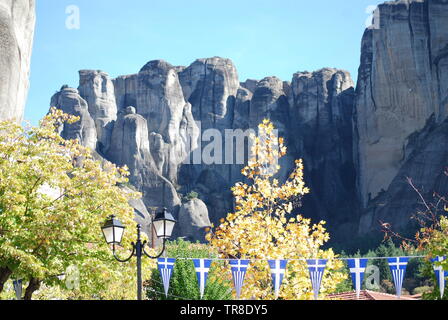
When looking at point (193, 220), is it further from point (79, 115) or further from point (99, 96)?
point (99, 96)

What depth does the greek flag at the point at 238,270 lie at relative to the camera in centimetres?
1373

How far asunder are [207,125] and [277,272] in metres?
68.6

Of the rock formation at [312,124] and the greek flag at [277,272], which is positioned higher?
the rock formation at [312,124]

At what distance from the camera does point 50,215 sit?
1399 centimetres

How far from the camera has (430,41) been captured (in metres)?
63.8

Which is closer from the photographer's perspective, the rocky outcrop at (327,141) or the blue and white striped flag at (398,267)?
the blue and white striped flag at (398,267)

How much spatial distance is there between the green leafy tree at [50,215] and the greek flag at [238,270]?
2.98 meters


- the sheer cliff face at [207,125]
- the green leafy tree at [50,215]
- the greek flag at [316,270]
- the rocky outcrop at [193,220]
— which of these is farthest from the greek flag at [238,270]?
the sheer cliff face at [207,125]

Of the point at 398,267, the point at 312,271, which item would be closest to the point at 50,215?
the point at 312,271

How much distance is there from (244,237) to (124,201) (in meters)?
3.78

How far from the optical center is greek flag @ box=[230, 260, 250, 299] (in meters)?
13.7

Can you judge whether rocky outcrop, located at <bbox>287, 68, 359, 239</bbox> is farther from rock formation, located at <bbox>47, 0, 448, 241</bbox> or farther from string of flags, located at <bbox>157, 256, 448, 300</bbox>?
string of flags, located at <bbox>157, 256, 448, 300</bbox>

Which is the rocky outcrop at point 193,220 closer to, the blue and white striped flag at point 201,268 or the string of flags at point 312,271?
the blue and white striped flag at point 201,268
